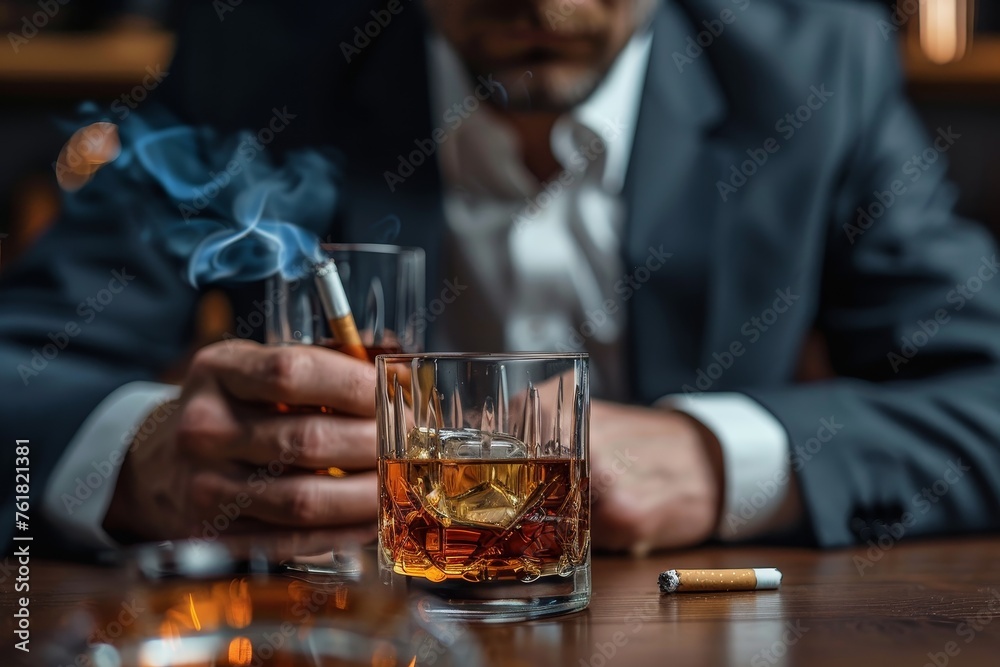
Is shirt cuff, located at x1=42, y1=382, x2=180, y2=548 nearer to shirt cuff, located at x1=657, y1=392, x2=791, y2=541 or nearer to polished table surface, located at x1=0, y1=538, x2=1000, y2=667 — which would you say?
polished table surface, located at x1=0, y1=538, x2=1000, y2=667

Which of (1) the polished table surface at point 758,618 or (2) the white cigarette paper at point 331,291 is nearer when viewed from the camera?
(1) the polished table surface at point 758,618

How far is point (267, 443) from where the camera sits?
2.61 ft

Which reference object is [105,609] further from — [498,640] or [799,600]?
[799,600]

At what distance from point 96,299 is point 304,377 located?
0.68 meters

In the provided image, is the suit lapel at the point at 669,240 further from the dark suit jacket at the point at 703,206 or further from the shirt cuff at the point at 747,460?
the shirt cuff at the point at 747,460

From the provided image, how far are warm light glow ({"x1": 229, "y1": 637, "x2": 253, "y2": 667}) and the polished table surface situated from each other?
8 centimetres

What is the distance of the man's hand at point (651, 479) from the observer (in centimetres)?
84

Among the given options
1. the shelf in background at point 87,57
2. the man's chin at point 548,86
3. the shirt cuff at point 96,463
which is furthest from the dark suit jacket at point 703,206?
the shelf in background at point 87,57

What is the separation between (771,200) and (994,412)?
466 millimetres

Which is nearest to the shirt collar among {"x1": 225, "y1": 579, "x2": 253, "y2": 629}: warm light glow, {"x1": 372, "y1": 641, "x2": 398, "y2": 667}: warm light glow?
{"x1": 225, "y1": 579, "x2": 253, "y2": 629}: warm light glow

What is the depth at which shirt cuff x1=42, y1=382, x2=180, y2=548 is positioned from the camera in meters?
0.88

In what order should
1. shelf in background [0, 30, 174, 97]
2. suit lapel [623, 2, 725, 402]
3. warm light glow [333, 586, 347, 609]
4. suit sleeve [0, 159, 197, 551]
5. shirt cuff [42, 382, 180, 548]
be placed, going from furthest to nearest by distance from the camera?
shelf in background [0, 30, 174, 97] < suit lapel [623, 2, 725, 402] < suit sleeve [0, 159, 197, 551] < shirt cuff [42, 382, 180, 548] < warm light glow [333, 586, 347, 609]

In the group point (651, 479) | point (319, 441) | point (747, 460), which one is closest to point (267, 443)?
point (319, 441)

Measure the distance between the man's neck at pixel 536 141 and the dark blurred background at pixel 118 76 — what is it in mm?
820
